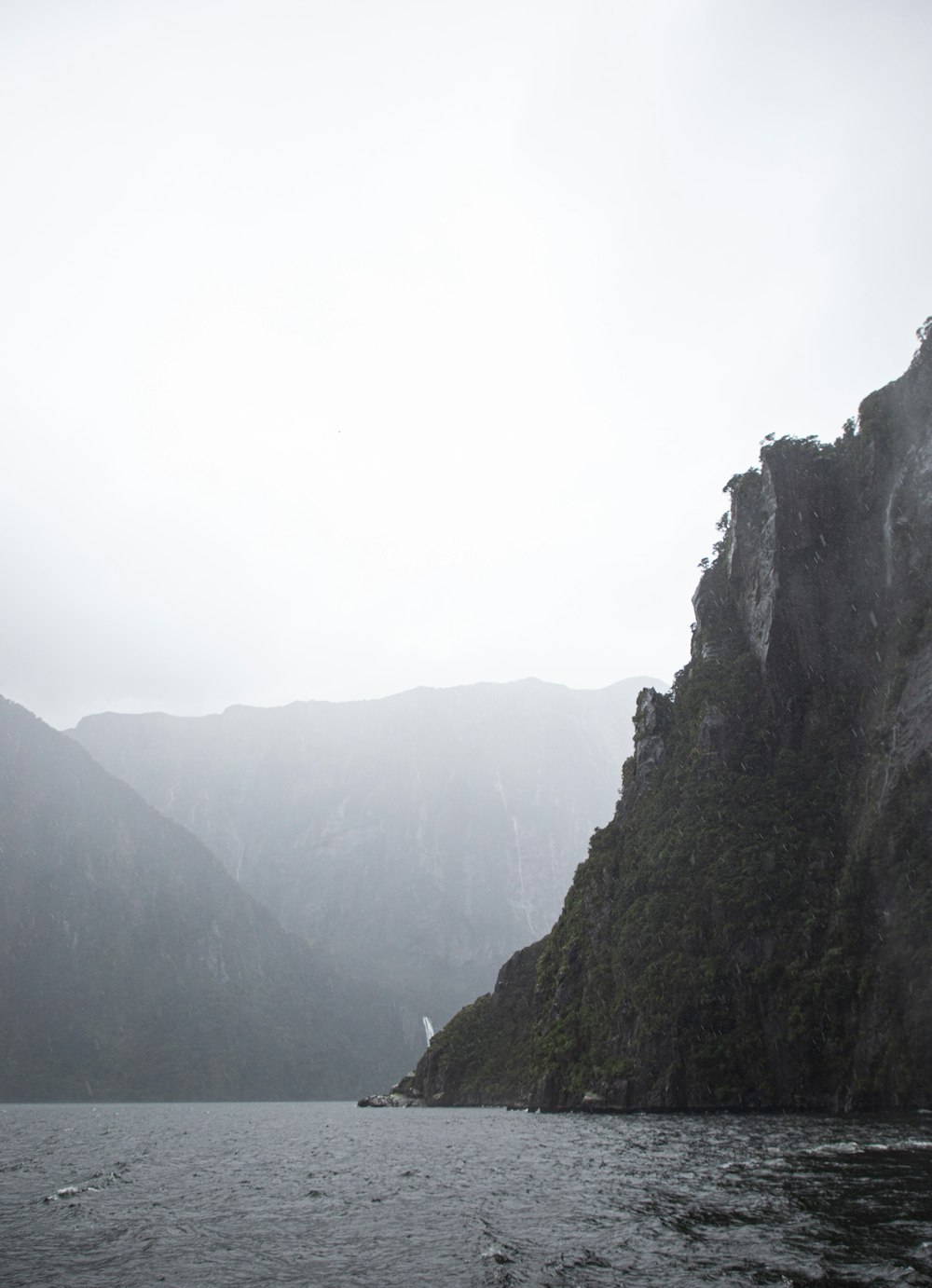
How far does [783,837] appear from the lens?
3393 inches

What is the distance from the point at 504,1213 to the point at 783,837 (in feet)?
209

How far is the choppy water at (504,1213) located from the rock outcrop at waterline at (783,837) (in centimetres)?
1895

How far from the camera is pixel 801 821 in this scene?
8725cm

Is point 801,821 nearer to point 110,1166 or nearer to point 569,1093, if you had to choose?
point 569,1093

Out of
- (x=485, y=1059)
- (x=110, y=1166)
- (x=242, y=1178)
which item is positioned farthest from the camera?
(x=485, y=1059)

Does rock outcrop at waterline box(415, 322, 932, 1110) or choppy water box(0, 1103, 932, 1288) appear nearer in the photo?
choppy water box(0, 1103, 932, 1288)

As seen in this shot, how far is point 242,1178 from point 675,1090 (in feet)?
161

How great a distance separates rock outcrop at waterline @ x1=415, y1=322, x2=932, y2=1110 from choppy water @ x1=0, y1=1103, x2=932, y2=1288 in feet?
62.2

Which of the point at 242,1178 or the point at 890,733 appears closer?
the point at 242,1178

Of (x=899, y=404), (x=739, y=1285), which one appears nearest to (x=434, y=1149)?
(x=739, y=1285)

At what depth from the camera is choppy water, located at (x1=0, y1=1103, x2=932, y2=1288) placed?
73.6 feet

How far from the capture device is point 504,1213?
30.1 meters

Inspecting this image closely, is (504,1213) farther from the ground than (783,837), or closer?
closer

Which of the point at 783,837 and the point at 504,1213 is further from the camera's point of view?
the point at 783,837
